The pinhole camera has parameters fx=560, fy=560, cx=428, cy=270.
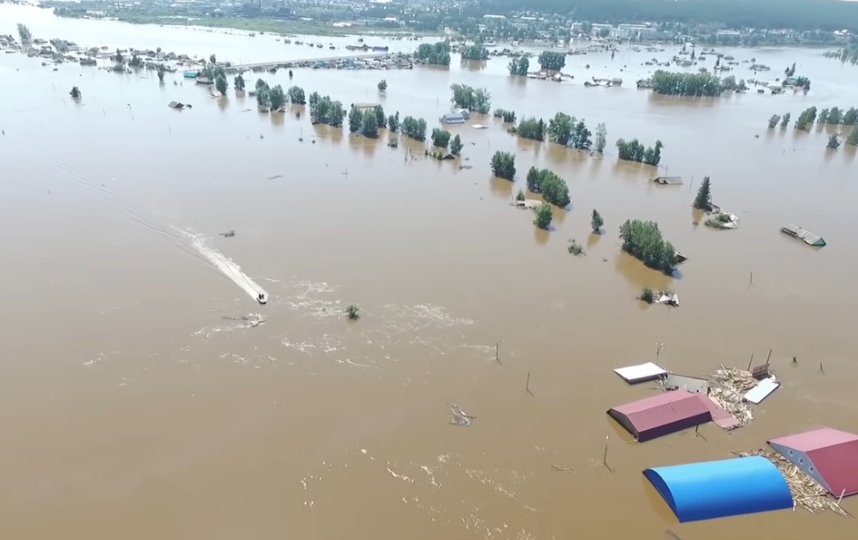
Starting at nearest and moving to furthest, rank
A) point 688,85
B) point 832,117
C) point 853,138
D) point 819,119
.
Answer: point 853,138 < point 832,117 < point 819,119 < point 688,85

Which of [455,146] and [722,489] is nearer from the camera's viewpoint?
[722,489]

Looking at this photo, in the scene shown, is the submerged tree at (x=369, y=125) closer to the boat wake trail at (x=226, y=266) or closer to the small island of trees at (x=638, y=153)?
the small island of trees at (x=638, y=153)

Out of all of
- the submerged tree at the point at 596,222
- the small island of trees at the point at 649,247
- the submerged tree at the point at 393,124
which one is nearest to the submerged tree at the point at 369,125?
the submerged tree at the point at 393,124

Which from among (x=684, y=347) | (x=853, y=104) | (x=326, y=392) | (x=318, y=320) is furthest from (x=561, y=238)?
(x=853, y=104)

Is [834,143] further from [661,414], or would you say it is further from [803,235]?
[661,414]

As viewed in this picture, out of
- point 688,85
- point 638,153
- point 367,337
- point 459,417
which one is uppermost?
point 688,85

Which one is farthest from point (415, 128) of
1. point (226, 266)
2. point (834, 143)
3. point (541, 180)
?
point (834, 143)

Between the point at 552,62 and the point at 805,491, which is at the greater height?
the point at 552,62
